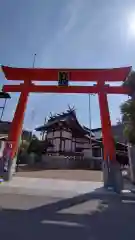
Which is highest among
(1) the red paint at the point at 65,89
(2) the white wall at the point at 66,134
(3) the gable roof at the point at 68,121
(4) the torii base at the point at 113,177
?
(3) the gable roof at the point at 68,121

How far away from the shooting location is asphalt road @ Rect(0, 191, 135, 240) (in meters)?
4.23

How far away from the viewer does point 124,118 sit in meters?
10.6

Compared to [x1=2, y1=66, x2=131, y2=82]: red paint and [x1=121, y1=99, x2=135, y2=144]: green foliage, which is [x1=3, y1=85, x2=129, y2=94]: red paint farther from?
[x1=121, y1=99, x2=135, y2=144]: green foliage

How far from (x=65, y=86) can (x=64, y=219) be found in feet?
28.9

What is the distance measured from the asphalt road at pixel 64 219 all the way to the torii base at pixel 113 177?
216cm

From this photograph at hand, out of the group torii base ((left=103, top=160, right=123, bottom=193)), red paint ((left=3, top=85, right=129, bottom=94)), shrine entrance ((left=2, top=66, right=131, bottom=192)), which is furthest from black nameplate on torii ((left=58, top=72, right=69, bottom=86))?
torii base ((left=103, top=160, right=123, bottom=193))

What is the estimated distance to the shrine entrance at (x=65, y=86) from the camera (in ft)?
40.3

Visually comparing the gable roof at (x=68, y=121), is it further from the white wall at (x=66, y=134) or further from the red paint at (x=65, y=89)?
the red paint at (x=65, y=89)

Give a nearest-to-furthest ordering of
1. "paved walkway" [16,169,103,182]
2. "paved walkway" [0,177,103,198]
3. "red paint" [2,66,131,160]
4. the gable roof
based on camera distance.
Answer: "paved walkway" [0,177,103,198], "red paint" [2,66,131,160], "paved walkway" [16,169,103,182], the gable roof

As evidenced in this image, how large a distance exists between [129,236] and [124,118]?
6.92 metres

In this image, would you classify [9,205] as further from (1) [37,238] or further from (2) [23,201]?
(1) [37,238]

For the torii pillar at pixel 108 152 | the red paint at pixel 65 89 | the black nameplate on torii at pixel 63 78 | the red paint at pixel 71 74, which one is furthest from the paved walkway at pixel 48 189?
the red paint at pixel 71 74

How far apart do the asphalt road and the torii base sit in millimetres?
2160

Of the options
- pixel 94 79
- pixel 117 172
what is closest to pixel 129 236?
pixel 117 172
